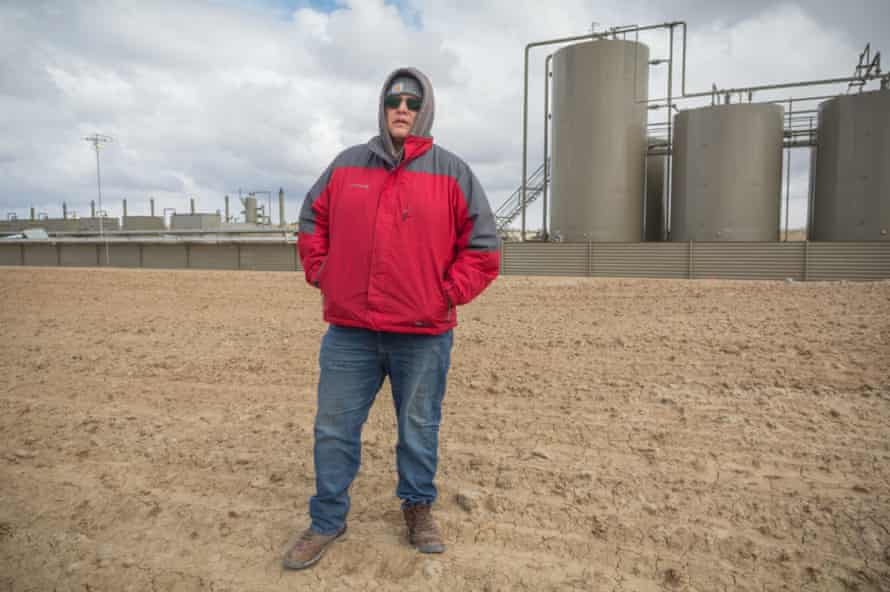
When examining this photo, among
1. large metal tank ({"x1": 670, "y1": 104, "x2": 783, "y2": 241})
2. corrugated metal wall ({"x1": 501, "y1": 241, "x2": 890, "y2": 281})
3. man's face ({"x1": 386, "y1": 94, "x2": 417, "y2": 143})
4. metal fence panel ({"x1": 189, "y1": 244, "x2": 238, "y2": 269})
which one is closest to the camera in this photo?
man's face ({"x1": 386, "y1": 94, "x2": 417, "y2": 143})

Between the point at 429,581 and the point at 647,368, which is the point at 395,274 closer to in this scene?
the point at 429,581

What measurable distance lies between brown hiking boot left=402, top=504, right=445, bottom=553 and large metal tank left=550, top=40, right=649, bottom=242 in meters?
17.1

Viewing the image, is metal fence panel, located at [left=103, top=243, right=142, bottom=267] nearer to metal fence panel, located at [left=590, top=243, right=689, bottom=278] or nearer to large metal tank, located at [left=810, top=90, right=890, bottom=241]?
metal fence panel, located at [left=590, top=243, right=689, bottom=278]

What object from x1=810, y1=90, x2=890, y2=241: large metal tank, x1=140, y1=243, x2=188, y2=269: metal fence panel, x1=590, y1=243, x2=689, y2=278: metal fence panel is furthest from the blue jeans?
x1=140, y1=243, x2=188, y2=269: metal fence panel

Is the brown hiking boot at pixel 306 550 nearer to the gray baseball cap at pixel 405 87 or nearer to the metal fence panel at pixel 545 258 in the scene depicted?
the gray baseball cap at pixel 405 87

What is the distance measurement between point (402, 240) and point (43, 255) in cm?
2938

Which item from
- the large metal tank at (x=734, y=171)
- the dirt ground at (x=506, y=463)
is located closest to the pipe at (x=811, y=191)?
the large metal tank at (x=734, y=171)

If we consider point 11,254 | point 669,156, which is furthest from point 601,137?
point 11,254

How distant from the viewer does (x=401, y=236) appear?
2760 mm

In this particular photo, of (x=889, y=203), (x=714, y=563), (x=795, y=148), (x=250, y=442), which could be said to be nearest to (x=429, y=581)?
(x=714, y=563)

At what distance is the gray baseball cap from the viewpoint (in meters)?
2.90

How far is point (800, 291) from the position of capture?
11414 millimetres

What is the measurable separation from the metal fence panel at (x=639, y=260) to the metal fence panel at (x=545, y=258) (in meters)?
0.39

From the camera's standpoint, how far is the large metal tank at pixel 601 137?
61.7 ft
